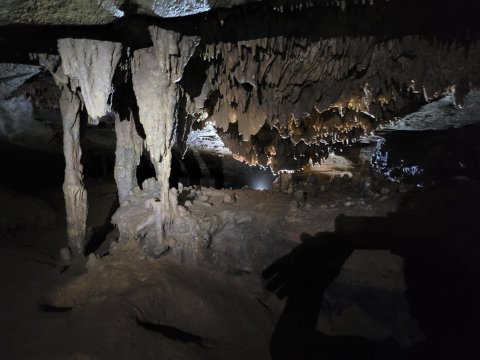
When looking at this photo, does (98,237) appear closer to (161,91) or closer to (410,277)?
(161,91)

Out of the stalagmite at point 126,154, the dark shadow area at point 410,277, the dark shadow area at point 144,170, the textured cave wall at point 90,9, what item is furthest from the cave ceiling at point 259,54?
the dark shadow area at point 144,170

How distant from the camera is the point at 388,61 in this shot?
6.42 metres

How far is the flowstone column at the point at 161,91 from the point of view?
4.66m

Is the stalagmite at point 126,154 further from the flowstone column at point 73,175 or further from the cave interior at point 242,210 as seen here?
the flowstone column at point 73,175

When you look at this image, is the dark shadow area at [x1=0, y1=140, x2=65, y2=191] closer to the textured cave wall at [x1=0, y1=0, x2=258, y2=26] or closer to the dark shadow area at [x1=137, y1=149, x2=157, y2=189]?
the dark shadow area at [x1=137, y1=149, x2=157, y2=189]

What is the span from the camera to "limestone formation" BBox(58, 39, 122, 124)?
4.62 metres

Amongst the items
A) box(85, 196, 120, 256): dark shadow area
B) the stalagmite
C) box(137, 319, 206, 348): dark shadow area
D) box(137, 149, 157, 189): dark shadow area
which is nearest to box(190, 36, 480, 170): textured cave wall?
the stalagmite

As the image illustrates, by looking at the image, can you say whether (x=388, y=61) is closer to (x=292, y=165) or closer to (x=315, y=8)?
(x=315, y=8)

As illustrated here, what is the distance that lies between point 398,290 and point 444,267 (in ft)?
2.35

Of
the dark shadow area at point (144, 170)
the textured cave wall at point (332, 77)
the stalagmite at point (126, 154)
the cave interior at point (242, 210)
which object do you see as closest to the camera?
the cave interior at point (242, 210)

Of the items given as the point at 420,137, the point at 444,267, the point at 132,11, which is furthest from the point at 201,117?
the point at 420,137

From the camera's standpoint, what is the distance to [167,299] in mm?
5070

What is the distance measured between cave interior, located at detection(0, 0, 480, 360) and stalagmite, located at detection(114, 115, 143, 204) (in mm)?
38

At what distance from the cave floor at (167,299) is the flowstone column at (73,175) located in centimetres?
65
